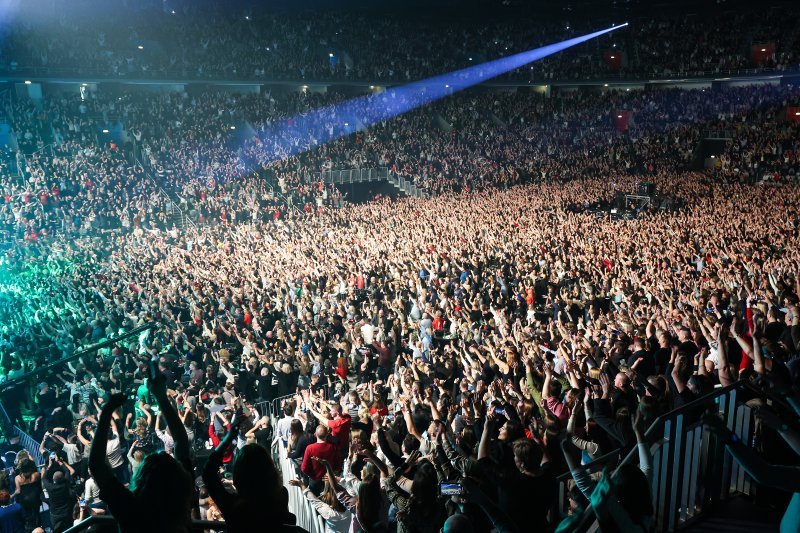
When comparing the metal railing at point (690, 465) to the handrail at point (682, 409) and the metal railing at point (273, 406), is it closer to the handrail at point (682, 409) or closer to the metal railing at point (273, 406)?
the handrail at point (682, 409)

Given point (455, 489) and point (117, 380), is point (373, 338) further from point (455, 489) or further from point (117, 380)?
point (455, 489)

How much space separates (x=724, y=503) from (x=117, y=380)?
307 inches

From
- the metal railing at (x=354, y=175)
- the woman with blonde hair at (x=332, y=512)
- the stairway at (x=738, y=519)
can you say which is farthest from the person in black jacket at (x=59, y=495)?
the metal railing at (x=354, y=175)

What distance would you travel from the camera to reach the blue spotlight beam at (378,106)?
3272 cm

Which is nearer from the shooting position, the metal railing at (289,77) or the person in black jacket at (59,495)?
the person in black jacket at (59,495)

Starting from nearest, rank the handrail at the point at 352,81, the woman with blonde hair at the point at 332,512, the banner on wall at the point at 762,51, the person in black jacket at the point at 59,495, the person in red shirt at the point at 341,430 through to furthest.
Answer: the woman with blonde hair at the point at 332,512, the person in red shirt at the point at 341,430, the person in black jacket at the point at 59,495, the handrail at the point at 352,81, the banner on wall at the point at 762,51

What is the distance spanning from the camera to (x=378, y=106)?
123 ft

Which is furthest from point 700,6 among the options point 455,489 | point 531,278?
point 455,489

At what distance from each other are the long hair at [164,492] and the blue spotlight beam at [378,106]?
2901cm

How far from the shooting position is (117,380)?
9.20 metres

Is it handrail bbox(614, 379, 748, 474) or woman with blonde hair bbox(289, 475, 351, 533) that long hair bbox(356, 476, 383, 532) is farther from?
handrail bbox(614, 379, 748, 474)

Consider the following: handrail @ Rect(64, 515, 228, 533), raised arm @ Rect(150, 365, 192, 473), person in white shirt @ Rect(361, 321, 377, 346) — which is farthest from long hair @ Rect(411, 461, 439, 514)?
person in white shirt @ Rect(361, 321, 377, 346)

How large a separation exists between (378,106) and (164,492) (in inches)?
1443

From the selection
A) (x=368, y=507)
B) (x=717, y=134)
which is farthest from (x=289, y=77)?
(x=368, y=507)
